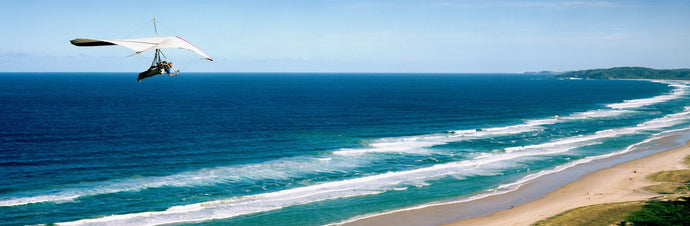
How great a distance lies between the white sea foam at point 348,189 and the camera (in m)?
27.9

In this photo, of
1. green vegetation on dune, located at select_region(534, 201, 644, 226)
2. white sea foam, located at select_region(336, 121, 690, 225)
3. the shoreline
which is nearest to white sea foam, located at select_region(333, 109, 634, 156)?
white sea foam, located at select_region(336, 121, 690, 225)

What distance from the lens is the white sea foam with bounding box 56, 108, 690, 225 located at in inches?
1097

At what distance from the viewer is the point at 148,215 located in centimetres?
2805

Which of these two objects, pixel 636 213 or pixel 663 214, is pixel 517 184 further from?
pixel 663 214

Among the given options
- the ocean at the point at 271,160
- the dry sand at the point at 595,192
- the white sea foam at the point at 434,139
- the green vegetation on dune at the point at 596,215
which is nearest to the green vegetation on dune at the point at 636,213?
the green vegetation on dune at the point at 596,215

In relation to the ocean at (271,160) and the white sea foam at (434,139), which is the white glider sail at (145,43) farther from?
the white sea foam at (434,139)

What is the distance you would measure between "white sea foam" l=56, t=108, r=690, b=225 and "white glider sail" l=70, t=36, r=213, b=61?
1329cm

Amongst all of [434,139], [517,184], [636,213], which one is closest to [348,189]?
[517,184]

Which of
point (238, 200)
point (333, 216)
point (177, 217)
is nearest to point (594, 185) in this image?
point (333, 216)

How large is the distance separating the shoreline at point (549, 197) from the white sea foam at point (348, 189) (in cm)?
160

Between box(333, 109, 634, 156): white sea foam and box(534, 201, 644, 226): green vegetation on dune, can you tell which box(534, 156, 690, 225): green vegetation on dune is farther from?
box(333, 109, 634, 156): white sea foam

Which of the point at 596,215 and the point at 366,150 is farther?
the point at 366,150

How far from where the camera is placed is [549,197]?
33125 mm

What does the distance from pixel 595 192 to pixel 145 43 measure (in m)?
33.2
